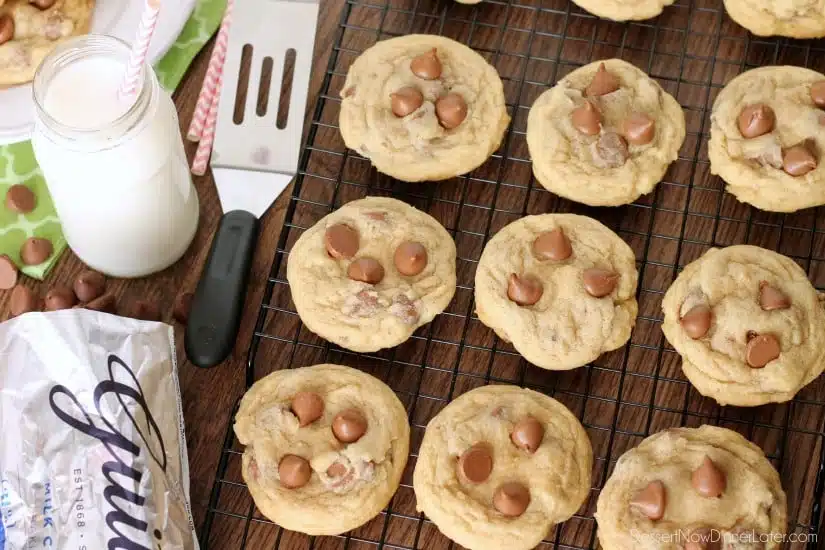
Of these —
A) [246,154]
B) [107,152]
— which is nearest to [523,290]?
[246,154]

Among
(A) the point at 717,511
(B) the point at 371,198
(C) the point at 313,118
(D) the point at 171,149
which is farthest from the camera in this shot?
(C) the point at 313,118

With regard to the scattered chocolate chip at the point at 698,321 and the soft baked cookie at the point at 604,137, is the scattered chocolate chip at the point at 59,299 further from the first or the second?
the scattered chocolate chip at the point at 698,321

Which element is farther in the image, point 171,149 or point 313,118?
point 313,118

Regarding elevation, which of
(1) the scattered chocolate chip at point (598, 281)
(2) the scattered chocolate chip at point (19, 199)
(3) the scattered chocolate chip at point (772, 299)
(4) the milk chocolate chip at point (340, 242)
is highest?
(3) the scattered chocolate chip at point (772, 299)

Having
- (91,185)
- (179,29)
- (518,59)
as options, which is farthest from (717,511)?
(179,29)

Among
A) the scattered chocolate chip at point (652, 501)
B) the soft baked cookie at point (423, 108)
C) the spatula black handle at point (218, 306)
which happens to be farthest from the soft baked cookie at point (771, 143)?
the spatula black handle at point (218, 306)

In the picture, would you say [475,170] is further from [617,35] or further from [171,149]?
[171,149]

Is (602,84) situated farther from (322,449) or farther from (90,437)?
(90,437)

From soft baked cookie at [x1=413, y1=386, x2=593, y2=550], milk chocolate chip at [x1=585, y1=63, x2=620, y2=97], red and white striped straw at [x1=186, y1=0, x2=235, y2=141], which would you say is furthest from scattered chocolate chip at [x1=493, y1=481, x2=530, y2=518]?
red and white striped straw at [x1=186, y1=0, x2=235, y2=141]
